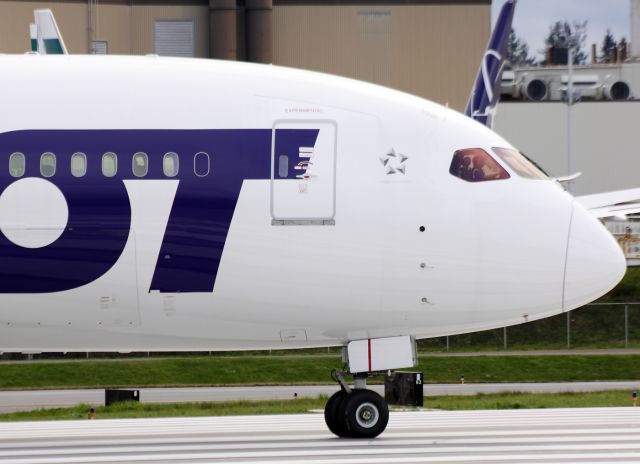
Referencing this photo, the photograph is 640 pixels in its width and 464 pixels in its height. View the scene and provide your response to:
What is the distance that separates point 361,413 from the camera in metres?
19.3

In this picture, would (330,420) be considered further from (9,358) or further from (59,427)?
(9,358)

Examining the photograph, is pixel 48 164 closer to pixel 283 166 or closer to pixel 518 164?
pixel 283 166

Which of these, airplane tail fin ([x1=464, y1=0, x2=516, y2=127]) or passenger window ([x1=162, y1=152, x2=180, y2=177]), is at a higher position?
airplane tail fin ([x1=464, y1=0, x2=516, y2=127])

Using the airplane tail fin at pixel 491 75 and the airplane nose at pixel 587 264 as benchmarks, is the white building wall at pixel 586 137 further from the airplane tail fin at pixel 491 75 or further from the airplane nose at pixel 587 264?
the airplane nose at pixel 587 264

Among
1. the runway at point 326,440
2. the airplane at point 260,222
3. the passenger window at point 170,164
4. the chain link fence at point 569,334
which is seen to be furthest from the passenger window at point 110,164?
the chain link fence at point 569,334

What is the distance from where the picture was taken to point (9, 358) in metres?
54.5

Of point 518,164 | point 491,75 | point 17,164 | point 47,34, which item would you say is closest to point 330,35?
point 491,75

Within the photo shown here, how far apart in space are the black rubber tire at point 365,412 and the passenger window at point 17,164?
5540 mm

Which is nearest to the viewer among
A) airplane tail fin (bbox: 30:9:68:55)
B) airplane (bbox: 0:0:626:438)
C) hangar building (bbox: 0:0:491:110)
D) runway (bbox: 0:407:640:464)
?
runway (bbox: 0:407:640:464)

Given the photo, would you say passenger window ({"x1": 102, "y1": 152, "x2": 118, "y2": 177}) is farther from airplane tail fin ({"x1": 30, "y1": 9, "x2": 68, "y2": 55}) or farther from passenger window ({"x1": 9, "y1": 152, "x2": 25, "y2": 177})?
airplane tail fin ({"x1": 30, "y1": 9, "x2": 68, "y2": 55})

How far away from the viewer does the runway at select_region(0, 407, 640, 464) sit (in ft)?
58.0

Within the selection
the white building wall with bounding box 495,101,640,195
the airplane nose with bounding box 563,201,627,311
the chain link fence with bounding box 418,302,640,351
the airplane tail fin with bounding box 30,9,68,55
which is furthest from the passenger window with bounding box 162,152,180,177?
the white building wall with bounding box 495,101,640,195

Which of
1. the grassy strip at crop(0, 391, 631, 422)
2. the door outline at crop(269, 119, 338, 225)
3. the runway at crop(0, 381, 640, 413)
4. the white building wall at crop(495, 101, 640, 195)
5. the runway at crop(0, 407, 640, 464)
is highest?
the white building wall at crop(495, 101, 640, 195)

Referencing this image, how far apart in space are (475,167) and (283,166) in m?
2.76
